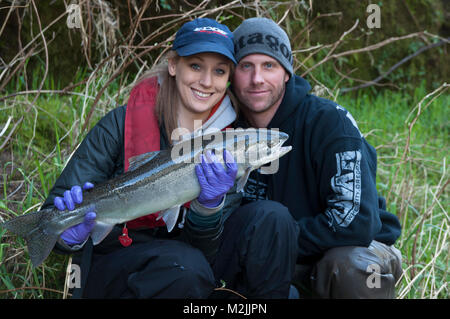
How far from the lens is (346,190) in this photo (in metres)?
2.89

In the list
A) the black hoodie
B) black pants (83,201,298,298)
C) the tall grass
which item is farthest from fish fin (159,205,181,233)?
the tall grass

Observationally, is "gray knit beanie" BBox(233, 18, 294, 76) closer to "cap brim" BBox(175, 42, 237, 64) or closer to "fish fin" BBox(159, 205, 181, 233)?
"cap brim" BBox(175, 42, 237, 64)

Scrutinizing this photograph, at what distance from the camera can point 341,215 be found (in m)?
2.88

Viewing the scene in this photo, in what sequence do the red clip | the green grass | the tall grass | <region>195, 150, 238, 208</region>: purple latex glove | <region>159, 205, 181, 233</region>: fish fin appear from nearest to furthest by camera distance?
<region>195, 150, 238, 208</region>: purple latex glove
<region>159, 205, 181, 233</region>: fish fin
the red clip
the green grass
the tall grass

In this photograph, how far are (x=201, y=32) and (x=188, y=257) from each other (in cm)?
139

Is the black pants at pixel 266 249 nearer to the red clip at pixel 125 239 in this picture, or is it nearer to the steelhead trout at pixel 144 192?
the steelhead trout at pixel 144 192

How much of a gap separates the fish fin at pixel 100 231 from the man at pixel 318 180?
1.07 metres

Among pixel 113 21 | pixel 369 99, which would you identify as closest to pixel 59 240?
pixel 113 21

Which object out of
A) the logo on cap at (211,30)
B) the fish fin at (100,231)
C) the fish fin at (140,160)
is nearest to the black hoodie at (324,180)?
the logo on cap at (211,30)

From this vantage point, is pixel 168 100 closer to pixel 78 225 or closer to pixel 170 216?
pixel 170 216

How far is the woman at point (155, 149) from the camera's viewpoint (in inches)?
105

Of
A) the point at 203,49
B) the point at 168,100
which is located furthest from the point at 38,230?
the point at 203,49

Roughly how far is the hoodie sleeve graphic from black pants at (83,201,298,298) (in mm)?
286

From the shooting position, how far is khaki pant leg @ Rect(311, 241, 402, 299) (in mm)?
2852
